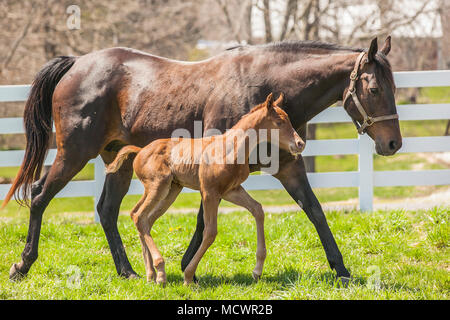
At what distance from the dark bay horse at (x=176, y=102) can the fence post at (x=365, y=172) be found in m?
2.79

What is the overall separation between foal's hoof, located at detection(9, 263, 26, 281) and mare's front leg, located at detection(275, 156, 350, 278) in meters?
2.40

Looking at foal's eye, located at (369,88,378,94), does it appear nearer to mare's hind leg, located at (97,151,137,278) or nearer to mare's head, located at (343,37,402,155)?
mare's head, located at (343,37,402,155)

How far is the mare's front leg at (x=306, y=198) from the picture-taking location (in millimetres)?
4551

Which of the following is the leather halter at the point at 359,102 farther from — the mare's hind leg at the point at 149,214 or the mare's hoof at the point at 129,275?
the mare's hoof at the point at 129,275

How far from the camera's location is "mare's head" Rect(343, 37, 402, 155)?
4387 mm

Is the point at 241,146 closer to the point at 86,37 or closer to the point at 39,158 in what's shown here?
the point at 39,158

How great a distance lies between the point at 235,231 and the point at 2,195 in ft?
10.3

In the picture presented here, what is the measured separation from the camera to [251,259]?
544 cm

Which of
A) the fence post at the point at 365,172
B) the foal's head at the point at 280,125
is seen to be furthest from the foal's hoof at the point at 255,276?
the fence post at the point at 365,172

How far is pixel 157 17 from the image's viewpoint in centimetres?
1516

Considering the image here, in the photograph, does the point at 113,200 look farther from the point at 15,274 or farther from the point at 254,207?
the point at 254,207

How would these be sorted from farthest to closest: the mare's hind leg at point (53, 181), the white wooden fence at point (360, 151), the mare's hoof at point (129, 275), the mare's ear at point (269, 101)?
the white wooden fence at point (360, 151)
the mare's hind leg at point (53, 181)
the mare's hoof at point (129, 275)
the mare's ear at point (269, 101)

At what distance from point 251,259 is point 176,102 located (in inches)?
66.6

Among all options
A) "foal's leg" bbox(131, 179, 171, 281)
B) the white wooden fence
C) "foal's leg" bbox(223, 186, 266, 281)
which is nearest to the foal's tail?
"foal's leg" bbox(131, 179, 171, 281)
